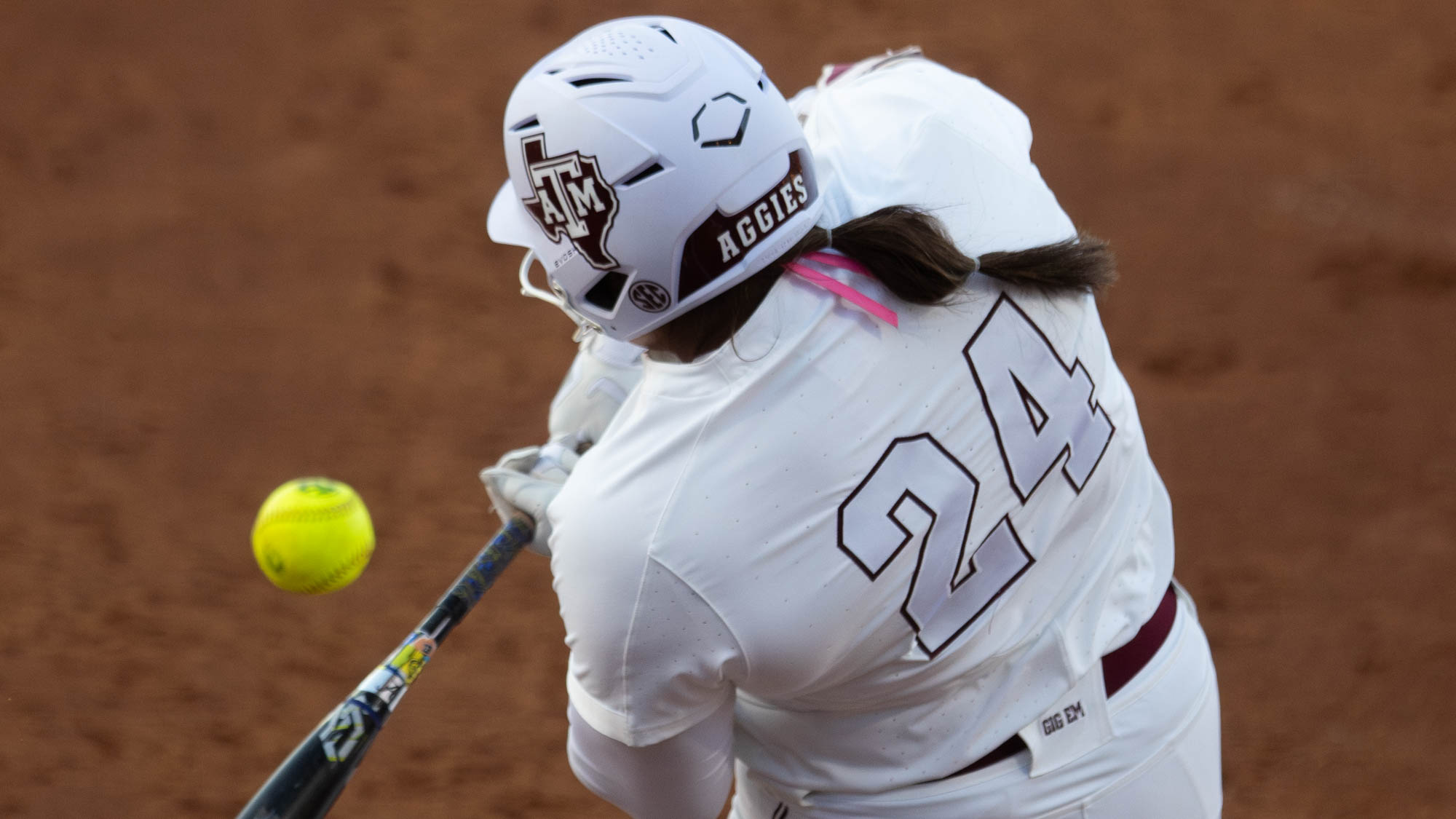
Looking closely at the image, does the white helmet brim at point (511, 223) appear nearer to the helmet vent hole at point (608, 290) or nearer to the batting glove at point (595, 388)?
the helmet vent hole at point (608, 290)

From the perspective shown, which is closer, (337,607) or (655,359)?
(655,359)

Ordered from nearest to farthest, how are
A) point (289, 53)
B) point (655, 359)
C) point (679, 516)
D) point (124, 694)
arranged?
point (679, 516)
point (655, 359)
point (124, 694)
point (289, 53)

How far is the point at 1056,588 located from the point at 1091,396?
32 cm

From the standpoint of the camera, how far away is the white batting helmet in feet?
5.90

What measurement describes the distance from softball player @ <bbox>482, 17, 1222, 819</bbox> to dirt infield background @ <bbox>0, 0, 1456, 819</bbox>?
7.65 ft

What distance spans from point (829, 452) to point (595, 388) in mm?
963

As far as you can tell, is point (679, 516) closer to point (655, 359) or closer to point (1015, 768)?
point (655, 359)

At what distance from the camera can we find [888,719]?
6.86 ft

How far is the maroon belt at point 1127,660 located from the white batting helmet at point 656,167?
3.04 ft

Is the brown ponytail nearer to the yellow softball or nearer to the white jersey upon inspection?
the white jersey

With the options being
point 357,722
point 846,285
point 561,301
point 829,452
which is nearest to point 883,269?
point 846,285

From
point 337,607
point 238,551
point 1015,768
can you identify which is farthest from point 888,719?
point 238,551

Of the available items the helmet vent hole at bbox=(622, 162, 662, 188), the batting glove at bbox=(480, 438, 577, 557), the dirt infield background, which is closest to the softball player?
the helmet vent hole at bbox=(622, 162, 662, 188)

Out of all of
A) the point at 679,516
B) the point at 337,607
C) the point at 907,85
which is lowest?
the point at 337,607
